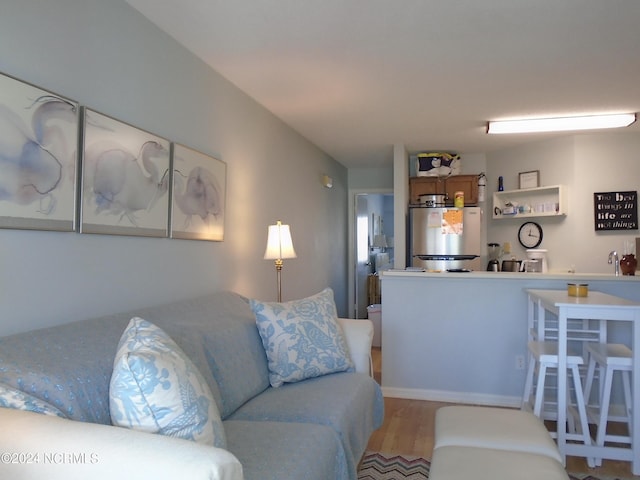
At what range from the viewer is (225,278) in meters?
3.29

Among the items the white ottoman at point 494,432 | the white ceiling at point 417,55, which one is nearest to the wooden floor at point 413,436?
the white ottoman at point 494,432

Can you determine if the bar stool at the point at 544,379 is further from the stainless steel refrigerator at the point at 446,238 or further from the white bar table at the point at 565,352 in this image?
the stainless steel refrigerator at the point at 446,238

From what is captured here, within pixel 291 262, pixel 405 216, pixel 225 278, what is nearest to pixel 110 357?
pixel 225 278

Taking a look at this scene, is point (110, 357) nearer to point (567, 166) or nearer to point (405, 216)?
point (405, 216)

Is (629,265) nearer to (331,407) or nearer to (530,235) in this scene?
(530,235)

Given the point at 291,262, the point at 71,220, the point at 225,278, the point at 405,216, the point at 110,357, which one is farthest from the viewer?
the point at 405,216

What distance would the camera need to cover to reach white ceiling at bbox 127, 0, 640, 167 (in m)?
2.36

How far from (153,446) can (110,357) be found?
2.37 feet

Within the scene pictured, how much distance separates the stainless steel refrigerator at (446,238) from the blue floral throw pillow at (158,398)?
4534 mm

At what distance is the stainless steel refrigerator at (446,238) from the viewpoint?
5.58m

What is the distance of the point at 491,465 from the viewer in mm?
1530

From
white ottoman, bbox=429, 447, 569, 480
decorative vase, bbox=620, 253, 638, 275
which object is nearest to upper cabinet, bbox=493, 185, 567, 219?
decorative vase, bbox=620, 253, 638, 275

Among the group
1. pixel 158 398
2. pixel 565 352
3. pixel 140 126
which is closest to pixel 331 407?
pixel 158 398

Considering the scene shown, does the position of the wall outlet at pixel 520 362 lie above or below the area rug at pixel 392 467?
above
